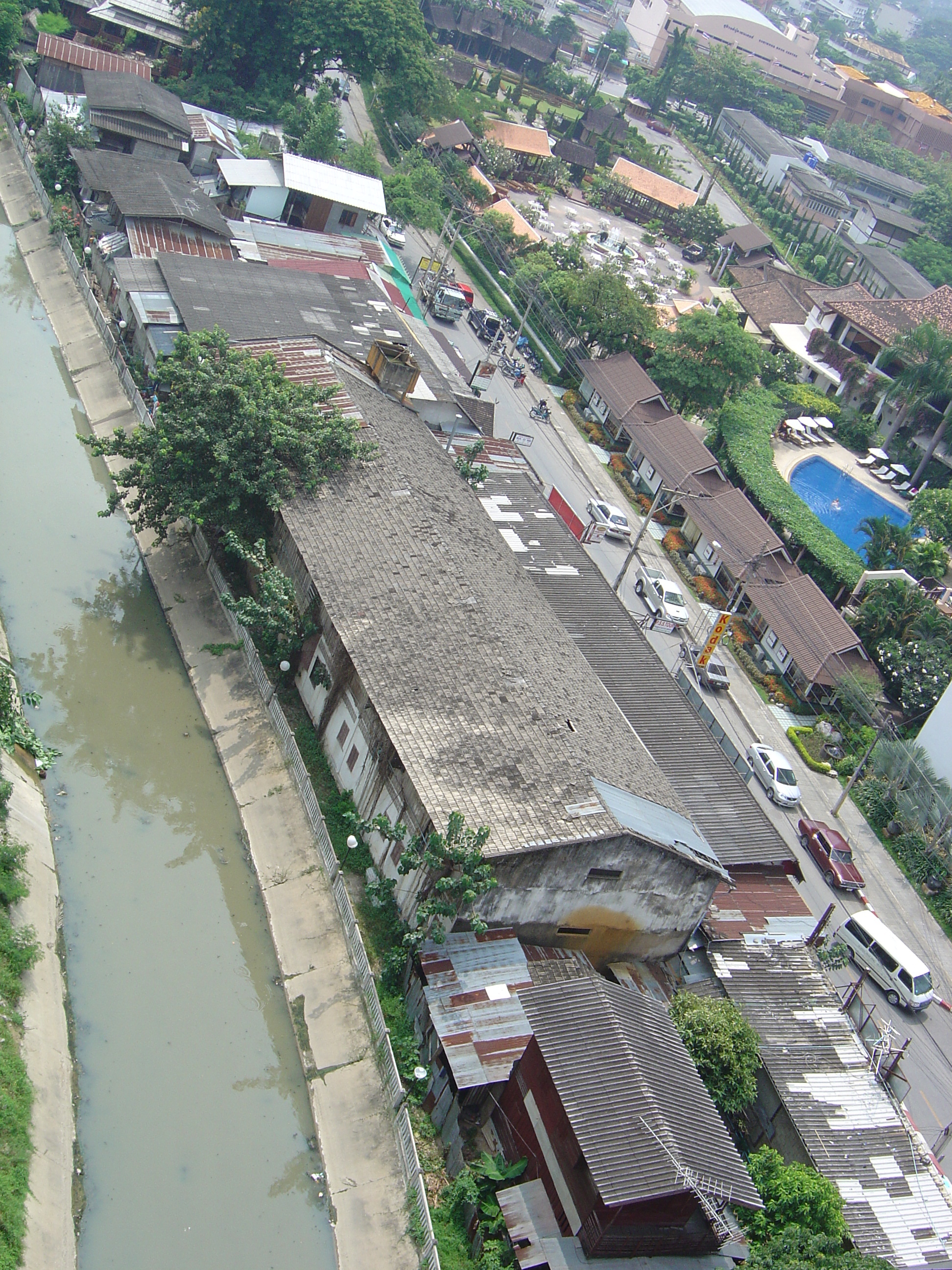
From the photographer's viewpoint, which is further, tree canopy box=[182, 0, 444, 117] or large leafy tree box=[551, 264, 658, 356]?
tree canopy box=[182, 0, 444, 117]

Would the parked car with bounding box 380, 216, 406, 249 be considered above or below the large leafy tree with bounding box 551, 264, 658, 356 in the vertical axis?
below

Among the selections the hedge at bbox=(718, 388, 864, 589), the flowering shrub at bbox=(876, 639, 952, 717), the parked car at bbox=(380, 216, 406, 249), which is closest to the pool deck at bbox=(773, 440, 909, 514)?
the hedge at bbox=(718, 388, 864, 589)

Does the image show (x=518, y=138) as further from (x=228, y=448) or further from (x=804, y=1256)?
(x=804, y=1256)

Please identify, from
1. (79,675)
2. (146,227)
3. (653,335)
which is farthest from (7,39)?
Result: (79,675)

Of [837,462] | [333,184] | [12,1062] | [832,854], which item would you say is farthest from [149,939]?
[837,462]

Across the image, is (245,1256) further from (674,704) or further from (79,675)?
(674,704)

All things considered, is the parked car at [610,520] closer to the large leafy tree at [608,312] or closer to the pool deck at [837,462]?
the large leafy tree at [608,312]

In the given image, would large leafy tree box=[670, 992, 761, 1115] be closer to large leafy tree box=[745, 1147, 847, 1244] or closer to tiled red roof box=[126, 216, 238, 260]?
large leafy tree box=[745, 1147, 847, 1244]
